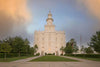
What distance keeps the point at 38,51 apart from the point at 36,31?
17952 mm

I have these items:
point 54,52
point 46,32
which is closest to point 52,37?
point 46,32

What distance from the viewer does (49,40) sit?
94.4 meters

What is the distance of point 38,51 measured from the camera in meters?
92.6

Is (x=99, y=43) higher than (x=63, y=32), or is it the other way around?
(x=63, y=32)

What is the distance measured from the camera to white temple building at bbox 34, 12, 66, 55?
91.8 m

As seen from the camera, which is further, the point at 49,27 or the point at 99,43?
the point at 49,27

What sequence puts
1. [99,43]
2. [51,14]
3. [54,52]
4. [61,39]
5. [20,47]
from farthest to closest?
[51,14]
[61,39]
[54,52]
[20,47]
[99,43]

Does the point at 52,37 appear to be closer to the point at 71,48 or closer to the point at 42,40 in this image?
the point at 42,40

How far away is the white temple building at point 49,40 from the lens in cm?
9182

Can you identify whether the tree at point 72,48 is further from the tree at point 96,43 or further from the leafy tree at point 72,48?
the tree at point 96,43

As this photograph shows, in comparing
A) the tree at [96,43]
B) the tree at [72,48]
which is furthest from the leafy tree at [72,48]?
the tree at [96,43]

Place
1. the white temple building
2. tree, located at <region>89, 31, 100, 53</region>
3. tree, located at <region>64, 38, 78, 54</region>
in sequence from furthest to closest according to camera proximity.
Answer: the white temple building
tree, located at <region>64, 38, 78, 54</region>
tree, located at <region>89, 31, 100, 53</region>

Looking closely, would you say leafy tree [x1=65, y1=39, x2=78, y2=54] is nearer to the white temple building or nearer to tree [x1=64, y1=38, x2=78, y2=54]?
tree [x1=64, y1=38, x2=78, y2=54]

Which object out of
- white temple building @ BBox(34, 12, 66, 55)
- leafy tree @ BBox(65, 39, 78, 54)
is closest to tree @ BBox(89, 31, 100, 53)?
leafy tree @ BBox(65, 39, 78, 54)
